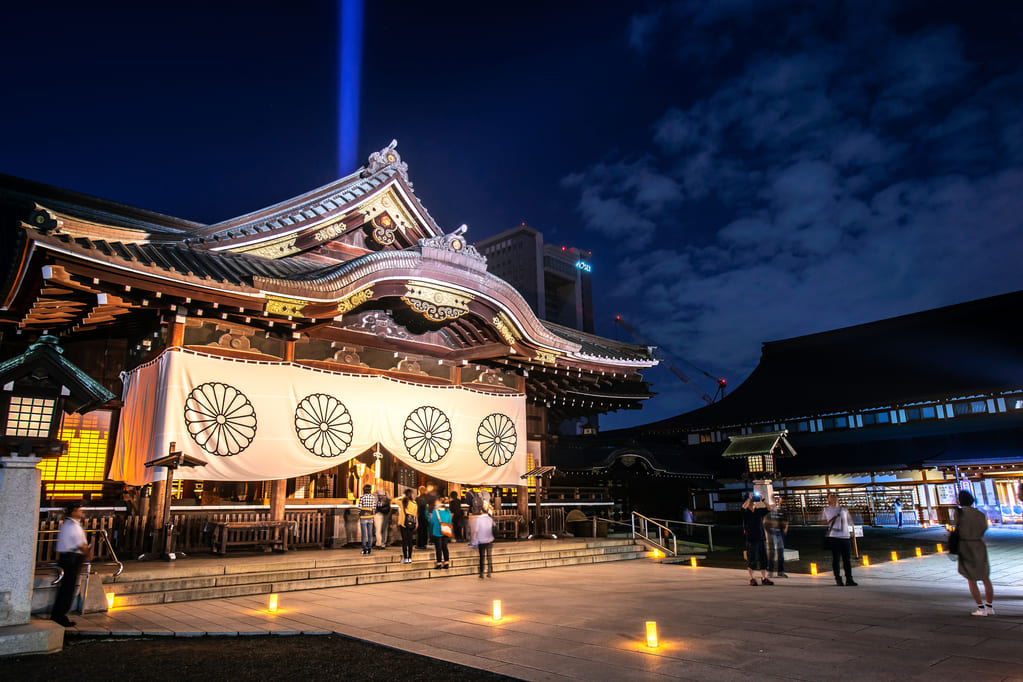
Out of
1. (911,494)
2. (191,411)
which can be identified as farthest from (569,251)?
(191,411)

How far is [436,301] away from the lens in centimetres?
1609

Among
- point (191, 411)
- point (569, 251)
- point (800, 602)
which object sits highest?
point (569, 251)

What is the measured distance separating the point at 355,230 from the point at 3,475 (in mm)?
12090

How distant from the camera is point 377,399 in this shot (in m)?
16.4

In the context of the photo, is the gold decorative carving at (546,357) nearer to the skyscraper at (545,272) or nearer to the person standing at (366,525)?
the person standing at (366,525)

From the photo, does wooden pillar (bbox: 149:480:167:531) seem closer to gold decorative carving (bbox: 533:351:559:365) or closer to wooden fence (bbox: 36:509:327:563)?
wooden fence (bbox: 36:509:327:563)

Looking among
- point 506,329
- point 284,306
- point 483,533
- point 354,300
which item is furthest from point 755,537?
point 284,306

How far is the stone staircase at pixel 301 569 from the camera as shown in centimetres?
991

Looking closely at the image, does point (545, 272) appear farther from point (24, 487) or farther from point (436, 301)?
point (24, 487)

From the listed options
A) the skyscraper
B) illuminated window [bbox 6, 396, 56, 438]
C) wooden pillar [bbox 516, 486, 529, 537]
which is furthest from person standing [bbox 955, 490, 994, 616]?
the skyscraper

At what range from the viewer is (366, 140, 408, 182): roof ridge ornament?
18.1 meters

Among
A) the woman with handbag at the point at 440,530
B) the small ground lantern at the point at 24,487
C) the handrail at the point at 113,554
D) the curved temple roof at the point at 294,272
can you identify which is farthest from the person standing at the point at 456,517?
the small ground lantern at the point at 24,487

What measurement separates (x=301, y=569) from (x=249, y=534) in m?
3.05

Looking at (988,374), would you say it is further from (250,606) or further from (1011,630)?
(250,606)
